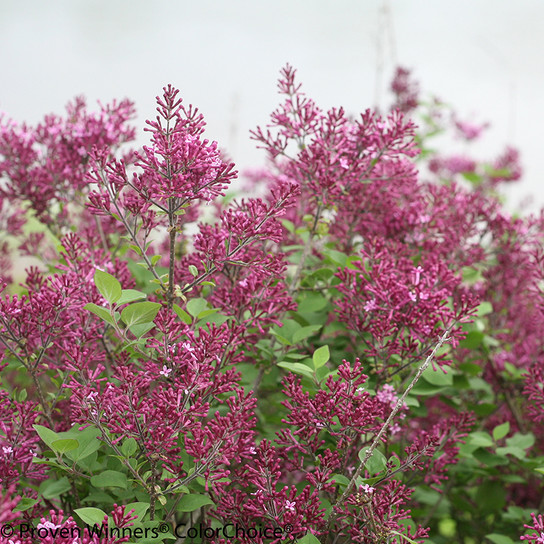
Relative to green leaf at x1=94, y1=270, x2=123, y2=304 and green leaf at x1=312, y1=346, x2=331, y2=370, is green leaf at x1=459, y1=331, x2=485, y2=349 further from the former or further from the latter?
green leaf at x1=94, y1=270, x2=123, y2=304

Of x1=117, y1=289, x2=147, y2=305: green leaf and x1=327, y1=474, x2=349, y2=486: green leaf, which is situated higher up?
x1=117, y1=289, x2=147, y2=305: green leaf

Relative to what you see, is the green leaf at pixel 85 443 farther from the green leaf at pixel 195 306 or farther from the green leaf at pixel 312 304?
the green leaf at pixel 312 304

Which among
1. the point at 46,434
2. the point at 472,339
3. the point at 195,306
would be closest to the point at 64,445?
the point at 46,434

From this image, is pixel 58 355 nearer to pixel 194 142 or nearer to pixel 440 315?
pixel 194 142

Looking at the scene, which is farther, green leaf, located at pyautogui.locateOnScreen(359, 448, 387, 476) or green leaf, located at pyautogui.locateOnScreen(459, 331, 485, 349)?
green leaf, located at pyautogui.locateOnScreen(459, 331, 485, 349)

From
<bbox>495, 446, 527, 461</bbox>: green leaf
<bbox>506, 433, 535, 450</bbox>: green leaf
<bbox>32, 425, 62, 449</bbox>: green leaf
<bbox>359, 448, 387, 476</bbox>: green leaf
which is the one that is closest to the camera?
<bbox>32, 425, 62, 449</bbox>: green leaf

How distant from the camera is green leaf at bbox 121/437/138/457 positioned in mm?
1153

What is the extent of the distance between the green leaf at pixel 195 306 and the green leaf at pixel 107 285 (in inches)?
6.4

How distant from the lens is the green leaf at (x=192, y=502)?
1.16m

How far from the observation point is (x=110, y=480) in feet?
3.84

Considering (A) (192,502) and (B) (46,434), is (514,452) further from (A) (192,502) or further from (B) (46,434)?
(B) (46,434)

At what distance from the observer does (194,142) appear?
1117 millimetres

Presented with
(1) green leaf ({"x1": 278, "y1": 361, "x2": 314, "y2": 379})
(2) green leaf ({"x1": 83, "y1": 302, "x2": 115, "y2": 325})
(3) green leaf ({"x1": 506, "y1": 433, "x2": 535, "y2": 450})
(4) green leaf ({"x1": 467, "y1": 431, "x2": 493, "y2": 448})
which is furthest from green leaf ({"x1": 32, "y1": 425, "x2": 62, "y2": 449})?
(3) green leaf ({"x1": 506, "y1": 433, "x2": 535, "y2": 450})

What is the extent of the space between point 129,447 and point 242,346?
0.48 metres
